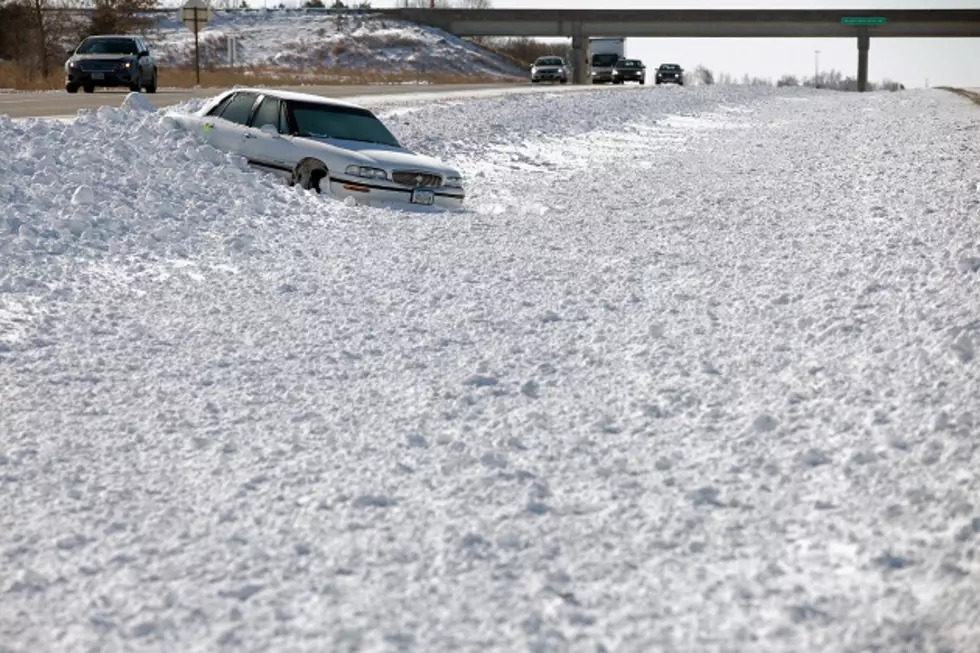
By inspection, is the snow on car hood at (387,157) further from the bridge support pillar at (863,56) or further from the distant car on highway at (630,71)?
the bridge support pillar at (863,56)

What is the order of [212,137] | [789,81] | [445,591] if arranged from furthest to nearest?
1. [789,81]
2. [212,137]
3. [445,591]

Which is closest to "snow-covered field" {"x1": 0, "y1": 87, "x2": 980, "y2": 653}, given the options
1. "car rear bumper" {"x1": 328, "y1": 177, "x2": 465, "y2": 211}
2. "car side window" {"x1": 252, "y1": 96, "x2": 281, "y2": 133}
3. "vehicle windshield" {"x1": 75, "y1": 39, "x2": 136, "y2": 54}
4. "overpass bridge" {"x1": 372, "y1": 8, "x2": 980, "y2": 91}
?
"car rear bumper" {"x1": 328, "y1": 177, "x2": 465, "y2": 211}

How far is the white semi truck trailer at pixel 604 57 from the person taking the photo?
70.8 metres

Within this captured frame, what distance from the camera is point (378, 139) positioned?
53.6 feet

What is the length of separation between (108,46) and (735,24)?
72303 millimetres

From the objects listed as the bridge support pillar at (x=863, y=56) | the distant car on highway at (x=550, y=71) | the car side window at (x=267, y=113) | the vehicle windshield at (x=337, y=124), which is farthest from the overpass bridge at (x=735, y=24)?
the car side window at (x=267, y=113)

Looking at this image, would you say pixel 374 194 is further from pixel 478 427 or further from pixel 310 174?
pixel 478 427

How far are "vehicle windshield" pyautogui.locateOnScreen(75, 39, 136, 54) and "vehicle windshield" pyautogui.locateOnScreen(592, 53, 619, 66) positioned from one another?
39457 millimetres

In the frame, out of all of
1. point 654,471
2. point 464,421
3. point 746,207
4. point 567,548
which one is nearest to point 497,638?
point 567,548

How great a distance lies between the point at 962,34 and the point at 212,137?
9622 centimetres

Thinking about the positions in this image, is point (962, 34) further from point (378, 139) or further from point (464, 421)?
point (464, 421)

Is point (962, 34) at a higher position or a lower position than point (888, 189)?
higher

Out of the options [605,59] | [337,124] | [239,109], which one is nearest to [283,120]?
[337,124]

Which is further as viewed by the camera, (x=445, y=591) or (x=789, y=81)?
(x=789, y=81)
